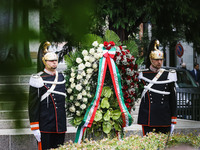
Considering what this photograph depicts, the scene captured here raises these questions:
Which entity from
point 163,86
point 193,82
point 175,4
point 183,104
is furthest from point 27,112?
point 193,82

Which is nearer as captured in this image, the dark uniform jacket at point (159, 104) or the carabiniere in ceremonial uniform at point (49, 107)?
the carabiniere in ceremonial uniform at point (49, 107)

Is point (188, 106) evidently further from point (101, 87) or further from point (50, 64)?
point (50, 64)

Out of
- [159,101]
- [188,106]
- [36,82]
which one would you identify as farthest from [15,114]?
[188,106]

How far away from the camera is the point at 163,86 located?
16.1 feet

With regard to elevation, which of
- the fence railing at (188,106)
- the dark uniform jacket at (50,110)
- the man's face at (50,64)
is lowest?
the fence railing at (188,106)

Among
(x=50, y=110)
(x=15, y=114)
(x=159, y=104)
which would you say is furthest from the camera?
(x=159, y=104)

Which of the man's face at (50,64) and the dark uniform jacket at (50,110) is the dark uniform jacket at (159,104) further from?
the man's face at (50,64)

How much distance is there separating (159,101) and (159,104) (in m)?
0.04

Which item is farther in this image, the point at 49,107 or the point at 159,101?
the point at 159,101

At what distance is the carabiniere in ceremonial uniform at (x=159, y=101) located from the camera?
16.0 feet

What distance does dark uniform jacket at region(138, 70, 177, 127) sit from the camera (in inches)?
192

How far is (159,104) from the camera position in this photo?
4.89 metres

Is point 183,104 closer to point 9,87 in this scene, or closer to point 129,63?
point 129,63

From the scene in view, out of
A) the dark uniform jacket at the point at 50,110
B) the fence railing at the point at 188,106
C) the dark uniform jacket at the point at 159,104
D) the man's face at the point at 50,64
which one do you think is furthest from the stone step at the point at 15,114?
the fence railing at the point at 188,106
